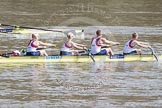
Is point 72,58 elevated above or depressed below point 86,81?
above

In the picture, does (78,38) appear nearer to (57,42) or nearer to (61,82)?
(57,42)

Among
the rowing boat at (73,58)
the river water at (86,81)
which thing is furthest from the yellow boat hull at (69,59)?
the river water at (86,81)

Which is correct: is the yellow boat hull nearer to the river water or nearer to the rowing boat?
the rowing boat

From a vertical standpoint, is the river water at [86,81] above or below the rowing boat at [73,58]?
below

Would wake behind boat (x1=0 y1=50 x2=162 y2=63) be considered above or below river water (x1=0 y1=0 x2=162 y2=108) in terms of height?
above

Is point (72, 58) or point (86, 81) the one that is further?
point (72, 58)

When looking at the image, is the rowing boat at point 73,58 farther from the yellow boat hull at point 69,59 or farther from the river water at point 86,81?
the river water at point 86,81

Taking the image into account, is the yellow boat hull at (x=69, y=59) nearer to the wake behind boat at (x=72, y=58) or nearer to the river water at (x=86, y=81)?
the wake behind boat at (x=72, y=58)

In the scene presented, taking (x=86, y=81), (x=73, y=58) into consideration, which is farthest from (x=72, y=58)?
(x=86, y=81)

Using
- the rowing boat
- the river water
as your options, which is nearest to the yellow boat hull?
the rowing boat

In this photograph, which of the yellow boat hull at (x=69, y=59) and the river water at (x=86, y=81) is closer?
the river water at (x=86, y=81)

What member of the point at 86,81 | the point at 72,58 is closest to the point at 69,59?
the point at 72,58

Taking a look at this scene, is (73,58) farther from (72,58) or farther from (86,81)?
(86,81)

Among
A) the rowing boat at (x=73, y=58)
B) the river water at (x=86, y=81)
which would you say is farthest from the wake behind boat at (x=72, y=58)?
the river water at (x=86, y=81)
